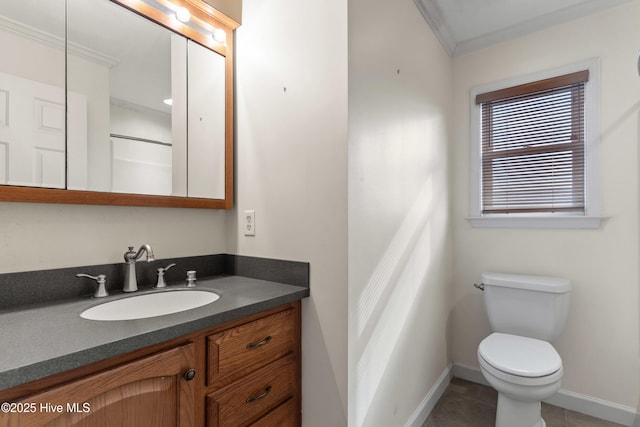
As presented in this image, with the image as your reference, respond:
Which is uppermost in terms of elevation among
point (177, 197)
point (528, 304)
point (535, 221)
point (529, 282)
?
point (177, 197)

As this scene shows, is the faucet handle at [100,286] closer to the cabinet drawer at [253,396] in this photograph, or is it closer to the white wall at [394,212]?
the cabinet drawer at [253,396]

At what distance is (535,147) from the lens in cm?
207

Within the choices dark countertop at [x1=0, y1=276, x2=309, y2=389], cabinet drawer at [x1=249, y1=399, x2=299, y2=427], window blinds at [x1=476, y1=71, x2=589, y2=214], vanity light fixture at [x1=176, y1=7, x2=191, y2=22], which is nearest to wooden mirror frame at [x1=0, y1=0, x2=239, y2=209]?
vanity light fixture at [x1=176, y1=7, x2=191, y2=22]

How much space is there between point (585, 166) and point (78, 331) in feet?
8.51

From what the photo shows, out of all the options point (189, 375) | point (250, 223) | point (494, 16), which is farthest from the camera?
point (494, 16)

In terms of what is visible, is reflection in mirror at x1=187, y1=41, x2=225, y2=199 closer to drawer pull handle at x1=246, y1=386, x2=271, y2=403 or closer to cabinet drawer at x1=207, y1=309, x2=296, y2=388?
cabinet drawer at x1=207, y1=309, x2=296, y2=388

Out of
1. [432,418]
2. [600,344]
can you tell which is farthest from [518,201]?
[432,418]

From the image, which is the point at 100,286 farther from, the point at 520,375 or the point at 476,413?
the point at 476,413

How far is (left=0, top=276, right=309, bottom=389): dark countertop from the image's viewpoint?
64 cm

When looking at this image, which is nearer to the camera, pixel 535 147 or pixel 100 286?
pixel 100 286

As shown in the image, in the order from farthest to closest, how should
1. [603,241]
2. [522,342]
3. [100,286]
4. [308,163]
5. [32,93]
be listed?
[603,241], [522,342], [308,163], [100,286], [32,93]

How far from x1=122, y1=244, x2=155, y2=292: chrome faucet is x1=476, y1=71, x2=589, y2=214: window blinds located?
7.04 feet

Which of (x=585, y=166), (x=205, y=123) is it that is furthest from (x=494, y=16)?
(x=205, y=123)

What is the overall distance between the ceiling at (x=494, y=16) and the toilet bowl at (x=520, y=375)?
1.98m
